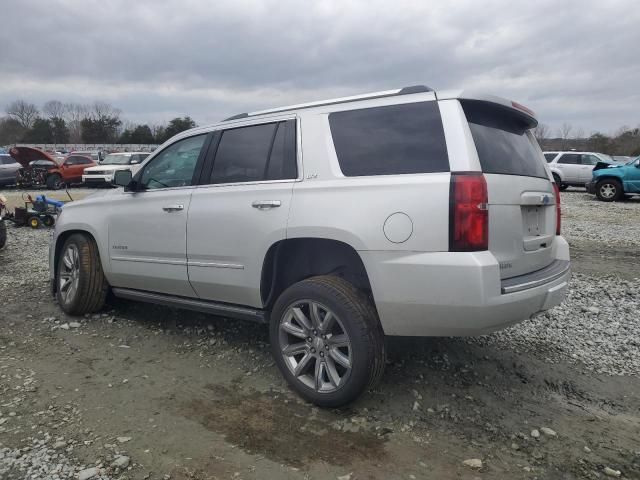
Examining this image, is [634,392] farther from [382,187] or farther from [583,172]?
[583,172]

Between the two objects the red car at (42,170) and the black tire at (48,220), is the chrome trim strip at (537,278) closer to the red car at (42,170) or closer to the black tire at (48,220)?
the black tire at (48,220)

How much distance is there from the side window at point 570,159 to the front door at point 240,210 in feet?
70.5

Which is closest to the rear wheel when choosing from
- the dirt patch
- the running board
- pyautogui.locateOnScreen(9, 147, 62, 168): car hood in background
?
the running board

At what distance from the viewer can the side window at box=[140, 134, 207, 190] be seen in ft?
13.8

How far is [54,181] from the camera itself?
23.2 meters

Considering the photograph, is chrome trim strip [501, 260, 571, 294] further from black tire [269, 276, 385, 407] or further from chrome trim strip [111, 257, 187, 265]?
chrome trim strip [111, 257, 187, 265]

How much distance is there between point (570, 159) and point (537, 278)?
70.4 ft

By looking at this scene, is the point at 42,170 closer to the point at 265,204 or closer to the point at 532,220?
the point at 265,204

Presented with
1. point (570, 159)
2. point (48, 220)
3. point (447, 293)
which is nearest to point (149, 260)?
point (447, 293)

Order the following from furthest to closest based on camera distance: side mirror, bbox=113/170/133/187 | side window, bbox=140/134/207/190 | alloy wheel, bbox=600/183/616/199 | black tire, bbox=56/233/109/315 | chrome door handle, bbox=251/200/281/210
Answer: alloy wheel, bbox=600/183/616/199 → black tire, bbox=56/233/109/315 → side mirror, bbox=113/170/133/187 → side window, bbox=140/134/207/190 → chrome door handle, bbox=251/200/281/210

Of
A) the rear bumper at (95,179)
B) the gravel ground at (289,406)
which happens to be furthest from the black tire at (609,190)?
the rear bumper at (95,179)

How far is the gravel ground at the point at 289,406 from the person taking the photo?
262 cm

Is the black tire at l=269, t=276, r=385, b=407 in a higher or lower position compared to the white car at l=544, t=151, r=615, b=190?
lower

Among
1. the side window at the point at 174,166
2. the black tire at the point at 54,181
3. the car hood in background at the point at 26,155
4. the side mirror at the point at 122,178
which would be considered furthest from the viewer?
the black tire at the point at 54,181
